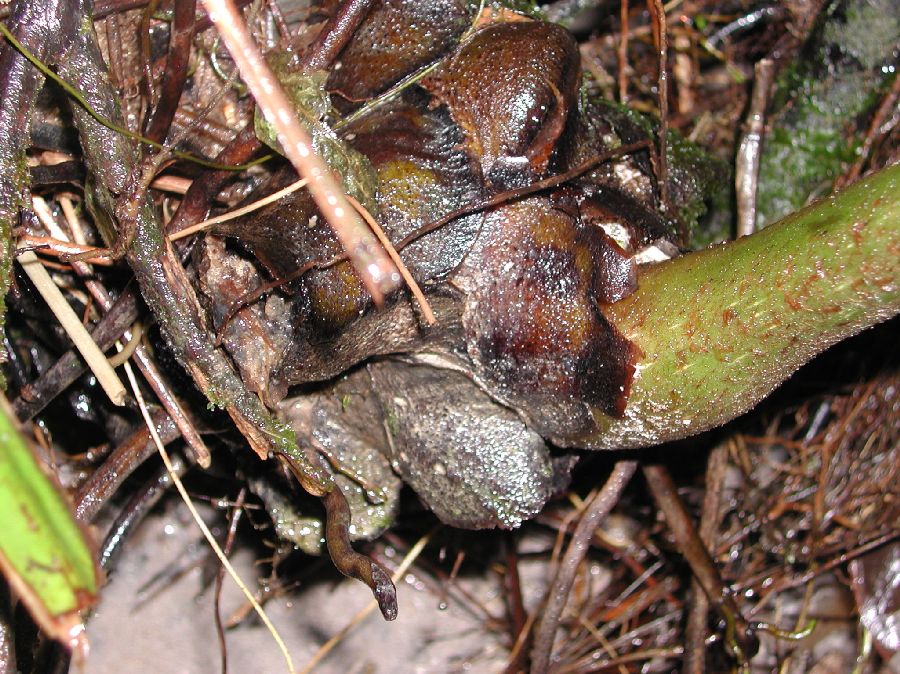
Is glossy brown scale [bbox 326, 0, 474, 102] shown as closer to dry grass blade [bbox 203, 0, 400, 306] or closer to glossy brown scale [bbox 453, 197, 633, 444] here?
glossy brown scale [bbox 453, 197, 633, 444]

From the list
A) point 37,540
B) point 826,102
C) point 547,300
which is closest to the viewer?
point 37,540

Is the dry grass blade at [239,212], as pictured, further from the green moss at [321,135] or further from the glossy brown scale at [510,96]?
the glossy brown scale at [510,96]

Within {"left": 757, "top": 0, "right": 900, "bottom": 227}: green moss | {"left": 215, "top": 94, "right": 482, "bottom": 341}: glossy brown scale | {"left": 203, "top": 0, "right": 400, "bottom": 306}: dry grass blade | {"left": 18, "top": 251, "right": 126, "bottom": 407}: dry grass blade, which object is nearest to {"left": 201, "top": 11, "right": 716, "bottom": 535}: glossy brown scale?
{"left": 215, "top": 94, "right": 482, "bottom": 341}: glossy brown scale

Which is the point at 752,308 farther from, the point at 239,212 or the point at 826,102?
the point at 826,102

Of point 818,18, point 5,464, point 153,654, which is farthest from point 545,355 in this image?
point 153,654

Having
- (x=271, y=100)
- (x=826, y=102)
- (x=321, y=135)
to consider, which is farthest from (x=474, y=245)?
(x=826, y=102)

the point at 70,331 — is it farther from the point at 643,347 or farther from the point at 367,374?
the point at 643,347

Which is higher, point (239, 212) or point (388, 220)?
point (239, 212)
